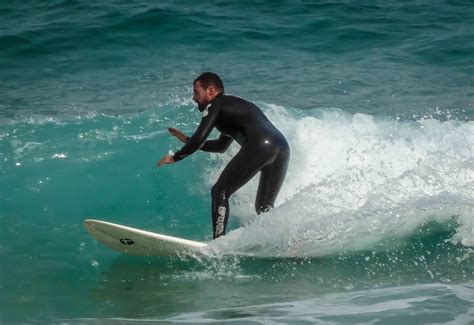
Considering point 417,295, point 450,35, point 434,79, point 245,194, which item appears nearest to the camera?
point 417,295

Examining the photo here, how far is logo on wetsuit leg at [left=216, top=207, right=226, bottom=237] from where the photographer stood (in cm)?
643

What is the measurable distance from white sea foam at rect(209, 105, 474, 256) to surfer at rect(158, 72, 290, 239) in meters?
0.19

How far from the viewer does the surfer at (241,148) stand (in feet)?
21.2

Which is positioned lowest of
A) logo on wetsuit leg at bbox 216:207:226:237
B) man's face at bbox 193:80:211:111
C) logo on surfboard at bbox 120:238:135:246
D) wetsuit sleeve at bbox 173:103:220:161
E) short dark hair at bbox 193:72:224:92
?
logo on surfboard at bbox 120:238:135:246

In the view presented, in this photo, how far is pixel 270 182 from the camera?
6.66m

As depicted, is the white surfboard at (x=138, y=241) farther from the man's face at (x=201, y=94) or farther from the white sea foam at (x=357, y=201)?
the man's face at (x=201, y=94)

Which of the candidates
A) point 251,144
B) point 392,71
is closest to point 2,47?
point 392,71

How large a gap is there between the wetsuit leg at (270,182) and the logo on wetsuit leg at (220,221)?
1.23 feet

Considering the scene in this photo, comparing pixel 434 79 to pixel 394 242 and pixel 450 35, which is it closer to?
pixel 450 35

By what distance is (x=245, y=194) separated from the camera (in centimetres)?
785

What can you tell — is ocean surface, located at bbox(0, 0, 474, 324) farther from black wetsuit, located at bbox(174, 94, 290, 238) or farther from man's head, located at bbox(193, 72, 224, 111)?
man's head, located at bbox(193, 72, 224, 111)

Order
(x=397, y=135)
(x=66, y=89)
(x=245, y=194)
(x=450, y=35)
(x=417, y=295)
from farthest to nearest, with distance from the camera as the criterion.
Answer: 1. (x=450, y=35)
2. (x=66, y=89)
3. (x=397, y=135)
4. (x=245, y=194)
5. (x=417, y=295)

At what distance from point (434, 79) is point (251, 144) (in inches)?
281

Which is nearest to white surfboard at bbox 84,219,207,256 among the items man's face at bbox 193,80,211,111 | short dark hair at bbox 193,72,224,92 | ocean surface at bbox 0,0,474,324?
ocean surface at bbox 0,0,474,324
